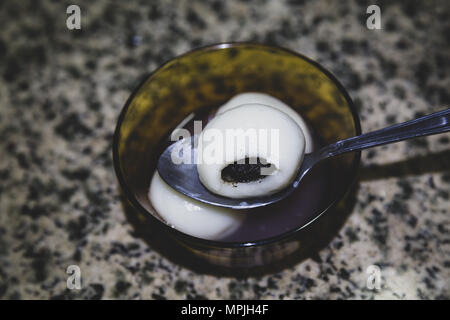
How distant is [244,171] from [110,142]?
27cm

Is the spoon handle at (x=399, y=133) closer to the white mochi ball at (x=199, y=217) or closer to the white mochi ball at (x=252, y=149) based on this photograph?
the white mochi ball at (x=252, y=149)

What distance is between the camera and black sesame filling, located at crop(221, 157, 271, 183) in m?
0.52

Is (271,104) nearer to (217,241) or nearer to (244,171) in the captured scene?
(244,171)

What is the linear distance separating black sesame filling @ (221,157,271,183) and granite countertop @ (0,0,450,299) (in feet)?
0.50

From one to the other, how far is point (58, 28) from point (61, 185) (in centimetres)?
35

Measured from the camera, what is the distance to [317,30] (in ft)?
2.46

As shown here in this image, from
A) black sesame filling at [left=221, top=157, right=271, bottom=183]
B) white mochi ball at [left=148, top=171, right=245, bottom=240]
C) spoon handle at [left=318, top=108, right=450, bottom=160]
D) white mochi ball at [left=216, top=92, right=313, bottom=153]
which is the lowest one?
white mochi ball at [left=148, top=171, right=245, bottom=240]

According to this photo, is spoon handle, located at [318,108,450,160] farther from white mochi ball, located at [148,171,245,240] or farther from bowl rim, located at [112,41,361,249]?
white mochi ball, located at [148,171,245,240]

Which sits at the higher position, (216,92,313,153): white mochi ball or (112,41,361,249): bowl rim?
(216,92,313,153): white mochi ball

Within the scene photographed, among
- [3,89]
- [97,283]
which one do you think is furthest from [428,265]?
[3,89]

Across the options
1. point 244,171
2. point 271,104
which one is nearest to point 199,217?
point 244,171

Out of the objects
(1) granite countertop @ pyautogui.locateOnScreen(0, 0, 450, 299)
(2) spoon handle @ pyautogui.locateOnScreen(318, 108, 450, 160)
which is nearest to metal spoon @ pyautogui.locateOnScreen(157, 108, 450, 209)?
(2) spoon handle @ pyautogui.locateOnScreen(318, 108, 450, 160)

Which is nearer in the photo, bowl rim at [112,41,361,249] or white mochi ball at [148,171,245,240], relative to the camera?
bowl rim at [112,41,361,249]

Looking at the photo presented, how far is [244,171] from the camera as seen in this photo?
524 millimetres
